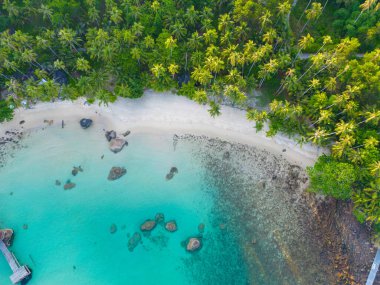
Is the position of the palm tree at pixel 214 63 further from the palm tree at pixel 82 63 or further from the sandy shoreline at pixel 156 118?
the palm tree at pixel 82 63

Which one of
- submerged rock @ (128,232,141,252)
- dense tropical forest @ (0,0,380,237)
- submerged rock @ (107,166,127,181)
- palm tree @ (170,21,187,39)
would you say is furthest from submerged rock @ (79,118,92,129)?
palm tree @ (170,21,187,39)

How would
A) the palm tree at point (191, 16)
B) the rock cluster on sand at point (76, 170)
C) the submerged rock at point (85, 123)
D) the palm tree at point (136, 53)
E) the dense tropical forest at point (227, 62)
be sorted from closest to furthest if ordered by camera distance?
1. the dense tropical forest at point (227, 62)
2. the palm tree at point (136, 53)
3. the palm tree at point (191, 16)
4. the rock cluster on sand at point (76, 170)
5. the submerged rock at point (85, 123)

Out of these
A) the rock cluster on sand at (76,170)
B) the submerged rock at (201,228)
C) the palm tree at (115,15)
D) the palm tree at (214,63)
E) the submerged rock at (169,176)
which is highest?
the palm tree at (115,15)

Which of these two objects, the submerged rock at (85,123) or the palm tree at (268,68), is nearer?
the palm tree at (268,68)

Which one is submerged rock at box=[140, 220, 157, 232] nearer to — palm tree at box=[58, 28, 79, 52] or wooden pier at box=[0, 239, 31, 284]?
wooden pier at box=[0, 239, 31, 284]

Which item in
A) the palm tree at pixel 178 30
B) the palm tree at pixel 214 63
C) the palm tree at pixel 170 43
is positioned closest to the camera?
the palm tree at pixel 214 63

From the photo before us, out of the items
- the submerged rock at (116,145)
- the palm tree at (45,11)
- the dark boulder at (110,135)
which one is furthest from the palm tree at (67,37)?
the submerged rock at (116,145)
